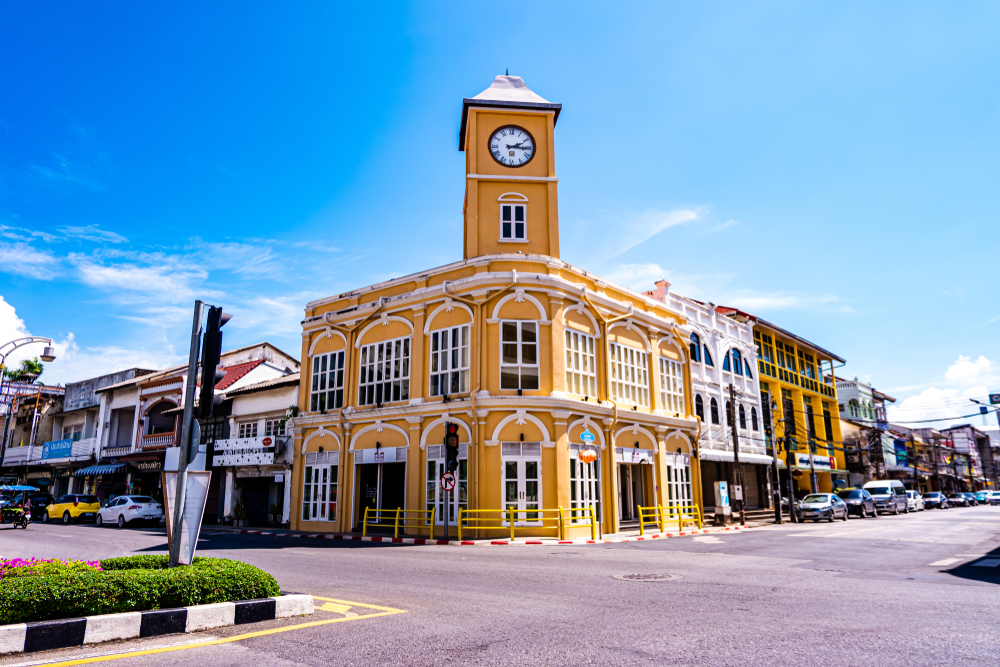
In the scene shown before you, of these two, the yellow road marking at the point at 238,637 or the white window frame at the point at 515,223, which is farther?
the white window frame at the point at 515,223

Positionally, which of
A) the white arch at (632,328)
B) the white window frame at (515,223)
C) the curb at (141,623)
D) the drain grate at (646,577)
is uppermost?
the white window frame at (515,223)

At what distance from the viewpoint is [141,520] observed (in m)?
29.5

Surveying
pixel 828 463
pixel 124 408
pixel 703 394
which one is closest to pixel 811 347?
pixel 828 463

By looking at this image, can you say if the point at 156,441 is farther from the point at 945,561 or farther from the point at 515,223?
the point at 945,561

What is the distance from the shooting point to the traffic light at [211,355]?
8.23 metres

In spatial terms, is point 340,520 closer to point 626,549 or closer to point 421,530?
point 421,530

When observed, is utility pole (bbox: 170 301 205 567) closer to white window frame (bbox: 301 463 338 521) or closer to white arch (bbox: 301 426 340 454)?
white window frame (bbox: 301 463 338 521)

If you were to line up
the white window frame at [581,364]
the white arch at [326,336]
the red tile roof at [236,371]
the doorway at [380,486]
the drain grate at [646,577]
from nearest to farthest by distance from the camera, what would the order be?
the drain grate at [646,577]
the white window frame at [581,364]
the doorway at [380,486]
the white arch at [326,336]
the red tile roof at [236,371]

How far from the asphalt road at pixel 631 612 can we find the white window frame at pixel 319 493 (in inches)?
437

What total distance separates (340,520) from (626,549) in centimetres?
1270

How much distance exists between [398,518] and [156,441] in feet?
69.1

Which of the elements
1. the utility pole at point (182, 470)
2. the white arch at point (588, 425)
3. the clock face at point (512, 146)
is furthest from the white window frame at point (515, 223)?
the utility pole at point (182, 470)

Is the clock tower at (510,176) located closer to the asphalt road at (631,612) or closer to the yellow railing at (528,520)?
the yellow railing at (528,520)

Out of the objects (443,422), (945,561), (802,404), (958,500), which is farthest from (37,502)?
(958,500)
